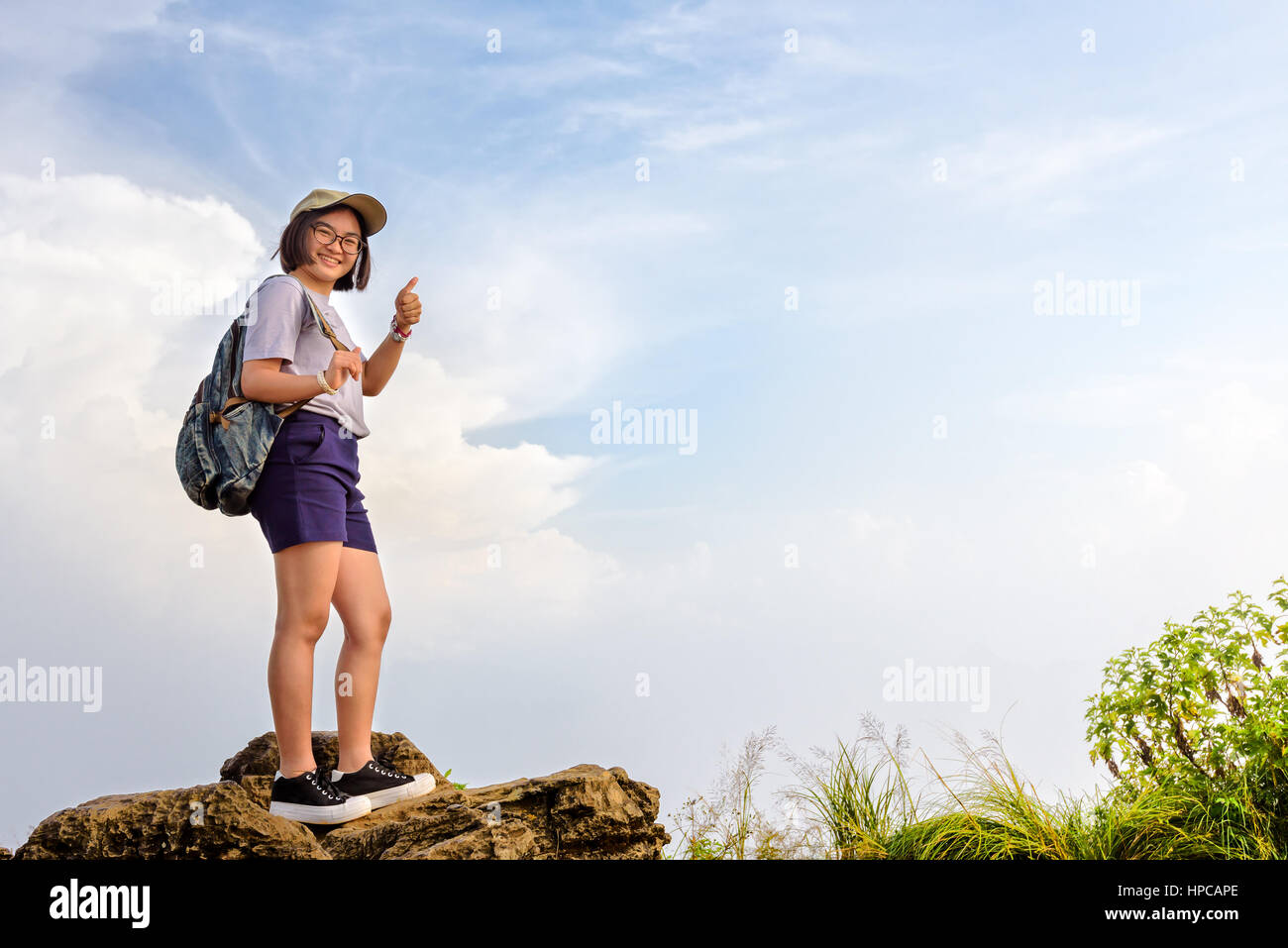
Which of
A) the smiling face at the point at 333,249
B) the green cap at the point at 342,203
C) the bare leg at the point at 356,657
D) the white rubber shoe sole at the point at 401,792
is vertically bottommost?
the white rubber shoe sole at the point at 401,792

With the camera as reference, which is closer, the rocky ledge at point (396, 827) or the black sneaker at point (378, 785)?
the rocky ledge at point (396, 827)

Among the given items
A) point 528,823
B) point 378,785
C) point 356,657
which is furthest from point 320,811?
point 528,823

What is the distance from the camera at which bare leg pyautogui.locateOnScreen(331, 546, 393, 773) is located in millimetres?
4461

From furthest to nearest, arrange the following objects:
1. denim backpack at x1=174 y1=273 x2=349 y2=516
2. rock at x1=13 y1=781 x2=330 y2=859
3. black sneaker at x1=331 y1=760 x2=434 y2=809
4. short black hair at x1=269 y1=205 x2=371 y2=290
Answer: short black hair at x1=269 y1=205 x2=371 y2=290 → black sneaker at x1=331 y1=760 x2=434 y2=809 → denim backpack at x1=174 y1=273 x2=349 y2=516 → rock at x1=13 y1=781 x2=330 y2=859

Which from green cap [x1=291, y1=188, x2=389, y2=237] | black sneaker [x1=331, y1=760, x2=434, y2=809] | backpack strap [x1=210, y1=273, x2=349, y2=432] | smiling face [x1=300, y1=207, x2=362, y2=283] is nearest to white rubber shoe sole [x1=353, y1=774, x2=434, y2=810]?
Result: black sneaker [x1=331, y1=760, x2=434, y2=809]

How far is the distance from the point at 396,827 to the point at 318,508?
1404mm

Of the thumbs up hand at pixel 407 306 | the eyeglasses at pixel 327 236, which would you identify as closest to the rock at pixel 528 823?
the thumbs up hand at pixel 407 306

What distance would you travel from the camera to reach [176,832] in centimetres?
404

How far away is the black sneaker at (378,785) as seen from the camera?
4422 mm

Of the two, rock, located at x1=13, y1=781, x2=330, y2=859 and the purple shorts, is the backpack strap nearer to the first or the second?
the purple shorts

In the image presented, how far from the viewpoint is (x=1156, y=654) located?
618 cm

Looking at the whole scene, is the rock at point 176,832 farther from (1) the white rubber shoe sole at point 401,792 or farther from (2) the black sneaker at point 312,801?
(1) the white rubber shoe sole at point 401,792

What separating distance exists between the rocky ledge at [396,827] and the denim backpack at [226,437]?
1278mm
